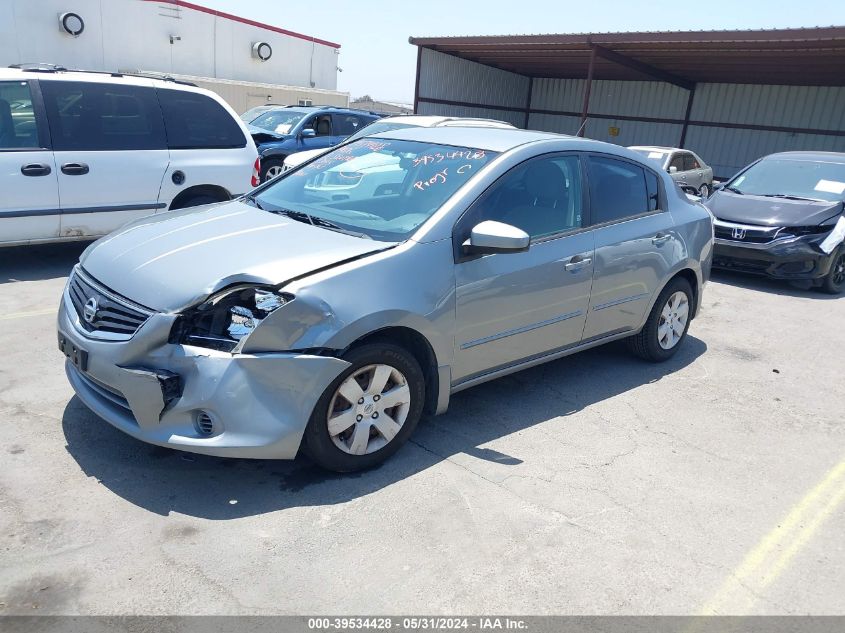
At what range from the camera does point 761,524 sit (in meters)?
3.41

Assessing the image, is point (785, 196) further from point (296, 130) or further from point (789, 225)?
point (296, 130)

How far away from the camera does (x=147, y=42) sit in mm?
25203

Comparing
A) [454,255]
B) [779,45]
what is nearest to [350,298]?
[454,255]

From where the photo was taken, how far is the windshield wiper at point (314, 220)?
3.77 m

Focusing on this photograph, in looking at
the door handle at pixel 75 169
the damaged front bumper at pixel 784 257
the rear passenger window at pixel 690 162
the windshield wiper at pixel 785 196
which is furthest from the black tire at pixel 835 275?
the door handle at pixel 75 169

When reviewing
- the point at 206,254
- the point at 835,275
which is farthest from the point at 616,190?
the point at 835,275

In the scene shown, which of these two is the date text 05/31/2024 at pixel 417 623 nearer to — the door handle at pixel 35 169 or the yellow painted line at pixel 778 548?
the yellow painted line at pixel 778 548

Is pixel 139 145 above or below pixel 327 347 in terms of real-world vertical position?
above

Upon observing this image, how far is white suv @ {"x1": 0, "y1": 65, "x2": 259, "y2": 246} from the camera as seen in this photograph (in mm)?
6277

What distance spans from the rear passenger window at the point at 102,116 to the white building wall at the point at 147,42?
19.0m

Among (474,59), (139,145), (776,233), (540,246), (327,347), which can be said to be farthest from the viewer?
(474,59)

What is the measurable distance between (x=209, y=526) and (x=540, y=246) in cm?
245

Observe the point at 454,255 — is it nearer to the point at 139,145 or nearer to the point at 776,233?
the point at 139,145

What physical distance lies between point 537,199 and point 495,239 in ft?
2.55
